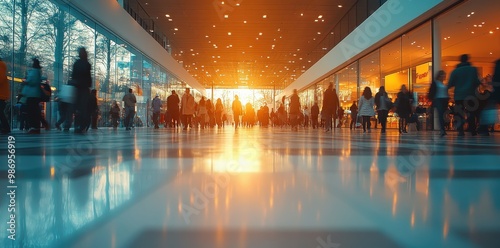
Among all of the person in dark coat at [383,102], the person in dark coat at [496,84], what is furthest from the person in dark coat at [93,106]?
the person in dark coat at [496,84]

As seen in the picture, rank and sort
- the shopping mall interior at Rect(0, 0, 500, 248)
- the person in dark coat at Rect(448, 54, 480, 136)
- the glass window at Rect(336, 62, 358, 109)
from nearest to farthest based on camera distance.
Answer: the shopping mall interior at Rect(0, 0, 500, 248)
the person in dark coat at Rect(448, 54, 480, 136)
the glass window at Rect(336, 62, 358, 109)

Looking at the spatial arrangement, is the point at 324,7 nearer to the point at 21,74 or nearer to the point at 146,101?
the point at 146,101

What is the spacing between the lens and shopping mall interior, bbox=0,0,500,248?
43.4 inches

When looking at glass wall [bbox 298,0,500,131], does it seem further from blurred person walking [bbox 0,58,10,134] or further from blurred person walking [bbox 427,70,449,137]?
blurred person walking [bbox 0,58,10,134]

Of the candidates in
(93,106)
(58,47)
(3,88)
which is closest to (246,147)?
(3,88)

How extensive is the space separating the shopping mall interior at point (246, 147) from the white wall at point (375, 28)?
92 millimetres

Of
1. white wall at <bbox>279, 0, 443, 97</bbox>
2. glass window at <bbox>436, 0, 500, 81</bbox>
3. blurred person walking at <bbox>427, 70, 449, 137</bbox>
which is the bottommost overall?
blurred person walking at <bbox>427, 70, 449, 137</bbox>

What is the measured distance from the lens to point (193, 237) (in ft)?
3.25

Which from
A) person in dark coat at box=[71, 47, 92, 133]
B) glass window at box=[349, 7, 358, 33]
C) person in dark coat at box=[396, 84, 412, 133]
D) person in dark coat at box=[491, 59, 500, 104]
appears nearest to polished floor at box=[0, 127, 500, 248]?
person in dark coat at box=[491, 59, 500, 104]

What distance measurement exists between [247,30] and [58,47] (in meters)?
14.2

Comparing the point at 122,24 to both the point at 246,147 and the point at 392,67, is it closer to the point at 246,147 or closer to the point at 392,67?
the point at 392,67

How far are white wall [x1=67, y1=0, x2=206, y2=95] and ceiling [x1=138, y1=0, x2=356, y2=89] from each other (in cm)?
162

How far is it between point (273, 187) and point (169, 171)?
935 millimetres

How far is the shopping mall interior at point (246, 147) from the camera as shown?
3.62 feet
